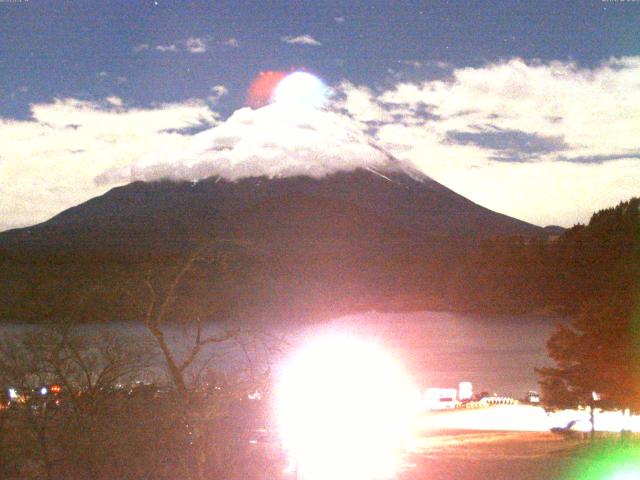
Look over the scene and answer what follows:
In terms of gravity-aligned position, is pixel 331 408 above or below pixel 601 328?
below

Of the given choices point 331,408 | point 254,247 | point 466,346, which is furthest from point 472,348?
point 254,247

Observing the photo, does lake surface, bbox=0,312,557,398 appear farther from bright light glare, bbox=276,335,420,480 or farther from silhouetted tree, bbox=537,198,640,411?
silhouetted tree, bbox=537,198,640,411

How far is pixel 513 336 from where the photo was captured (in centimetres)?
2694

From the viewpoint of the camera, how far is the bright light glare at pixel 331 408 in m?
8.52

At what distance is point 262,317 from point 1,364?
3.34 m

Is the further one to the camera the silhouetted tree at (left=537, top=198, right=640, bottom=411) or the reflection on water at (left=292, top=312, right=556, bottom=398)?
the reflection on water at (left=292, top=312, right=556, bottom=398)

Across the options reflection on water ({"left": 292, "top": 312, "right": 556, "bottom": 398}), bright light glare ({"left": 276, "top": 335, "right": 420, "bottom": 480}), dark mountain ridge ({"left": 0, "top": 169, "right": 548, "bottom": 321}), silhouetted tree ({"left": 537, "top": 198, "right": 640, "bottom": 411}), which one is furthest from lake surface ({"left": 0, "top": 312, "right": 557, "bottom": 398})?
silhouetted tree ({"left": 537, "top": 198, "right": 640, "bottom": 411})

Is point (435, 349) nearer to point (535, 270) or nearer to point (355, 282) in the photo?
point (535, 270)

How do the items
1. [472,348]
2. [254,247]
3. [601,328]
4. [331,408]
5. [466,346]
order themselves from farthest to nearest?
[472,348] → [466,346] → [601,328] → [331,408] → [254,247]

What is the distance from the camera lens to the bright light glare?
335 inches

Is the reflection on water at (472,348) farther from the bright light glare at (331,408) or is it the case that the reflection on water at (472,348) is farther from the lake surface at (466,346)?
the bright light glare at (331,408)

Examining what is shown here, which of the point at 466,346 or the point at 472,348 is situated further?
the point at 472,348

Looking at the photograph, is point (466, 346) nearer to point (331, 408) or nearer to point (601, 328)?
point (601, 328)

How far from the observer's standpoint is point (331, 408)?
9055 millimetres
